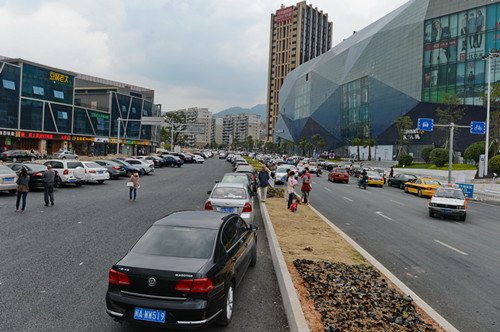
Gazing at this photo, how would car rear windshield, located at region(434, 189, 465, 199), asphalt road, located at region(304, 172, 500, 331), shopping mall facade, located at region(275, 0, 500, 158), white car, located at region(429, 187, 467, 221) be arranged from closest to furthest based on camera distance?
asphalt road, located at region(304, 172, 500, 331)
white car, located at region(429, 187, 467, 221)
car rear windshield, located at region(434, 189, 465, 199)
shopping mall facade, located at region(275, 0, 500, 158)

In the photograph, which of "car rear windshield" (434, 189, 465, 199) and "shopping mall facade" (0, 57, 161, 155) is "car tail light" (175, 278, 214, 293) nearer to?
"car rear windshield" (434, 189, 465, 199)

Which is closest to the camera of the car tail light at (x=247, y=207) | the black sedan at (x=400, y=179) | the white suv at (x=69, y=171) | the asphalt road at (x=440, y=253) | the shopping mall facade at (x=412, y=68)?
→ the asphalt road at (x=440, y=253)

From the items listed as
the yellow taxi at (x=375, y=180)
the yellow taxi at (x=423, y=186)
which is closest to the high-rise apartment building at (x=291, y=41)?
the yellow taxi at (x=375, y=180)

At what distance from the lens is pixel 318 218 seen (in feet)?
47.3

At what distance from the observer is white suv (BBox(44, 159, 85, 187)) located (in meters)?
22.3

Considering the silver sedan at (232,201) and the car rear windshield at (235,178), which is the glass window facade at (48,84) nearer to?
the car rear windshield at (235,178)

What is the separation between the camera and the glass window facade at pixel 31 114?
57812mm

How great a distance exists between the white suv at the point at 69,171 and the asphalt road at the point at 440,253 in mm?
14462

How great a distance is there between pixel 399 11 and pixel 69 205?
79258 mm

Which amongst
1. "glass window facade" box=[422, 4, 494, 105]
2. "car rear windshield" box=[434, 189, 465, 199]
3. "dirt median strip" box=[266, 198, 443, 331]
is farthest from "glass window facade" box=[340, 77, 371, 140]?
"dirt median strip" box=[266, 198, 443, 331]

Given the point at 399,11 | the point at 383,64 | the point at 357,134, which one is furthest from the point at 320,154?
the point at 399,11

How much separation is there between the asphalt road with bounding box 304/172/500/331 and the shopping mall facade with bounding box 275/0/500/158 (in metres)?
53.4

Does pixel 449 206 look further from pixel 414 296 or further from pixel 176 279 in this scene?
pixel 176 279

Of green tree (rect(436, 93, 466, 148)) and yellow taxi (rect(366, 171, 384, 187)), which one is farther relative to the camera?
green tree (rect(436, 93, 466, 148))
